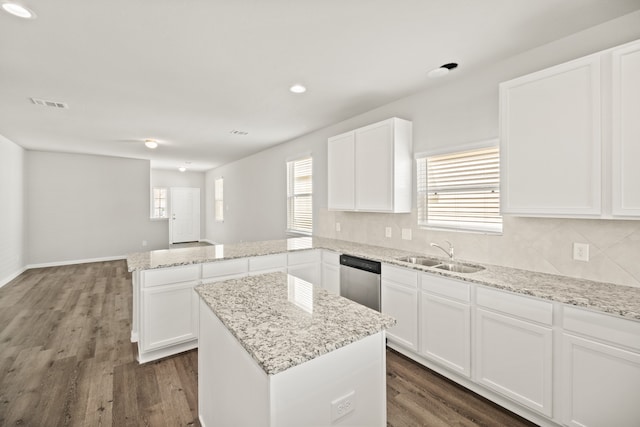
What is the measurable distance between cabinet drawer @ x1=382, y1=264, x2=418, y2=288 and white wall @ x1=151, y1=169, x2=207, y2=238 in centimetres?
876

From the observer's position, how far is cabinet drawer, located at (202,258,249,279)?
285 cm

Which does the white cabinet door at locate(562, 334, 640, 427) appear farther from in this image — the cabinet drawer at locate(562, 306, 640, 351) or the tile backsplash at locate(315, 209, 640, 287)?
the tile backsplash at locate(315, 209, 640, 287)

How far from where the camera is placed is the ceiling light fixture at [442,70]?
101 inches

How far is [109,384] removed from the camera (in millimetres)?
2316

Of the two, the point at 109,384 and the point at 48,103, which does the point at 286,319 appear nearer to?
the point at 109,384

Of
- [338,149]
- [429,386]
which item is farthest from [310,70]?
[429,386]

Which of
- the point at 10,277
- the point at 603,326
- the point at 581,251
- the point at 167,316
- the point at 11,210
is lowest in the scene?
the point at 10,277

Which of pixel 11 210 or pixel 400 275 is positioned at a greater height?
pixel 11 210

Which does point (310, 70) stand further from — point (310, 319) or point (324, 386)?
point (324, 386)

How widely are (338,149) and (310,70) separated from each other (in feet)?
4.02

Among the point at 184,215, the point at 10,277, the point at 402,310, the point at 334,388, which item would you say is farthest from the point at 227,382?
the point at 184,215

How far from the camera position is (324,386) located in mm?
1058

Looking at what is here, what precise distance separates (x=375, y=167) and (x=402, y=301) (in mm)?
1435

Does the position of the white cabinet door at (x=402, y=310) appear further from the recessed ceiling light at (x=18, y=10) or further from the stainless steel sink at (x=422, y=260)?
the recessed ceiling light at (x=18, y=10)
